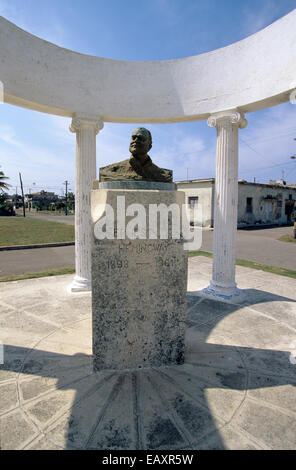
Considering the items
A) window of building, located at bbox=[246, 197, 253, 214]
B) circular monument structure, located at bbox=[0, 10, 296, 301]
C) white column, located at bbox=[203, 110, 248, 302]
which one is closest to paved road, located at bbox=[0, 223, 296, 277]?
circular monument structure, located at bbox=[0, 10, 296, 301]

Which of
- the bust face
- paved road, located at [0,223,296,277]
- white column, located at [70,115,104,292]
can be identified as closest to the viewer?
the bust face

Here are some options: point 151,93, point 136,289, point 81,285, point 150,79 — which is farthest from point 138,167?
point 81,285

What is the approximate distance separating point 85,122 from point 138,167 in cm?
328

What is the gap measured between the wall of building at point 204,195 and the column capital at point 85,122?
68.0 ft

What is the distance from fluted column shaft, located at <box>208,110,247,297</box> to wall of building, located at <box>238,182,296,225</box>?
2470 cm

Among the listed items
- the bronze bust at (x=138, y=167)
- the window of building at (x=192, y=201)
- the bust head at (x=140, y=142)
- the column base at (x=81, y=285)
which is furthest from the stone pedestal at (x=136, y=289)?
the window of building at (x=192, y=201)

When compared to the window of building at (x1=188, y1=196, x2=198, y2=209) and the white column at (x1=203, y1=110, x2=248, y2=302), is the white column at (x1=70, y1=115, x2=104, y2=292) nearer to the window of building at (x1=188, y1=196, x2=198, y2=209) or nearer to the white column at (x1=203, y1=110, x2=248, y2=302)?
the white column at (x1=203, y1=110, x2=248, y2=302)

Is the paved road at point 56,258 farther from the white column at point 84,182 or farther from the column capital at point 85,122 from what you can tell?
the column capital at point 85,122

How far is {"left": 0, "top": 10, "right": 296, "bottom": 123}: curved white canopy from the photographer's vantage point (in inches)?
196

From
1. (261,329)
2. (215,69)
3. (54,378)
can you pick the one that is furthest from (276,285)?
(54,378)

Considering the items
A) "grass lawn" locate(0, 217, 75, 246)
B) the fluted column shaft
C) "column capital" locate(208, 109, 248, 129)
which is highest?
"column capital" locate(208, 109, 248, 129)

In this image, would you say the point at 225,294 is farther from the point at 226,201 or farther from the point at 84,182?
the point at 84,182

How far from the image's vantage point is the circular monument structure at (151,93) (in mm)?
5195
